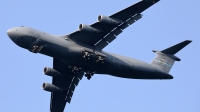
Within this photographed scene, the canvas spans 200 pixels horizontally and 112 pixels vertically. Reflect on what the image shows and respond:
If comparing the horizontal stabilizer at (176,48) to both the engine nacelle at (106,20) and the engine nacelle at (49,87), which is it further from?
the engine nacelle at (49,87)

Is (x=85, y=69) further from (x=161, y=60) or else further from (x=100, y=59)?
(x=161, y=60)

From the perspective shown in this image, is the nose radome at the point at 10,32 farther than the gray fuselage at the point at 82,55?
No

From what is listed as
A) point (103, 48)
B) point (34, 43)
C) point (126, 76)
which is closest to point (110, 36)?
point (103, 48)

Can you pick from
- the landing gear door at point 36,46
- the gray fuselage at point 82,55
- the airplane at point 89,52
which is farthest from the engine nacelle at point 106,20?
the landing gear door at point 36,46

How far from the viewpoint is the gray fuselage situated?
3014cm

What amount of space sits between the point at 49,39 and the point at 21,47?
6.15 feet

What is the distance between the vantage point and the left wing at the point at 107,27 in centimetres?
3156

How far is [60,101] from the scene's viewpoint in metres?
37.6

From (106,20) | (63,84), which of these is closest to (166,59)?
(106,20)

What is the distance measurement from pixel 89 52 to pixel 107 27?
6.99 feet

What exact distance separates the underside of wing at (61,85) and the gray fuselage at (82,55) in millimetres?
2493

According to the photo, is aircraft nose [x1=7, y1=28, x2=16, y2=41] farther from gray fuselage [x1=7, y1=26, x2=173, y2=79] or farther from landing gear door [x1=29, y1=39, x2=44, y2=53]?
landing gear door [x1=29, y1=39, x2=44, y2=53]

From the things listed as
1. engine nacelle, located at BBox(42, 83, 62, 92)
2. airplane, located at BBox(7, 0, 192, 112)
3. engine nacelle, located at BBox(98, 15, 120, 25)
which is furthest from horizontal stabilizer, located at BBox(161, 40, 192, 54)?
engine nacelle, located at BBox(42, 83, 62, 92)

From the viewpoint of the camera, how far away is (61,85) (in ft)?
120
